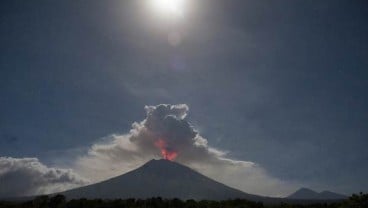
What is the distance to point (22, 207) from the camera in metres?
122

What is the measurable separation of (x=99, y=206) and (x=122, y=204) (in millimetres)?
7083

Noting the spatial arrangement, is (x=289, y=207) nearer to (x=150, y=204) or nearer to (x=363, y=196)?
(x=363, y=196)

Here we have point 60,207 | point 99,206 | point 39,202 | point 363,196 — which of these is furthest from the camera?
point 39,202

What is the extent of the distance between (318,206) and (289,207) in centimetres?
2416

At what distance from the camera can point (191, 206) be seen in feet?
372

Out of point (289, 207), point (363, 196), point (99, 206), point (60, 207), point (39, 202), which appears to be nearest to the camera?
point (363, 196)

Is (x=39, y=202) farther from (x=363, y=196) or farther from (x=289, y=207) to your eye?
(x=363, y=196)

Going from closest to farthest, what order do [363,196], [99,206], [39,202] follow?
[363,196]
[99,206]
[39,202]

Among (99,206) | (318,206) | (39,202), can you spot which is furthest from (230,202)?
(39,202)

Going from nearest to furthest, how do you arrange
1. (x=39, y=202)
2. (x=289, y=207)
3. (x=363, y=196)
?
(x=363, y=196) < (x=289, y=207) < (x=39, y=202)

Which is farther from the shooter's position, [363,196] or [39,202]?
[39,202]

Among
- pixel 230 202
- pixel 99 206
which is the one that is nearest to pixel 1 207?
pixel 99 206

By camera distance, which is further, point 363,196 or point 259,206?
point 259,206

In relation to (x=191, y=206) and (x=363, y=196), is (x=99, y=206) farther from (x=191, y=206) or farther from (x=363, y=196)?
(x=363, y=196)
